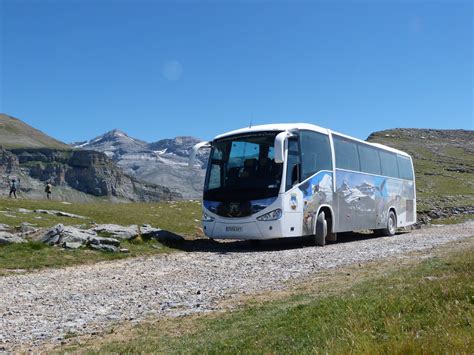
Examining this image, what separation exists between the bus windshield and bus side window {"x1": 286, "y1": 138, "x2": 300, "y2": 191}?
0.46m

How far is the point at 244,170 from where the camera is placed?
19.2 meters

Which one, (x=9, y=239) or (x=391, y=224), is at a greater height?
(x=391, y=224)

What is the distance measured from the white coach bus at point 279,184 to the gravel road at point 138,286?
163 cm

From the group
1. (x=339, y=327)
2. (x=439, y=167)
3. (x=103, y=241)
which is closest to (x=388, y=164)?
(x=103, y=241)

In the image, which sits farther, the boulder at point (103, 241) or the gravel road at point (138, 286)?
the boulder at point (103, 241)

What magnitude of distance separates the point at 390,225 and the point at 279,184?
12776 millimetres

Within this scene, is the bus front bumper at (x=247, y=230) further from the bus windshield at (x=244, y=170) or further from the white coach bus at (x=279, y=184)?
the bus windshield at (x=244, y=170)

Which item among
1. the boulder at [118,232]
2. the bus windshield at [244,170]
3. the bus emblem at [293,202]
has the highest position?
the bus windshield at [244,170]

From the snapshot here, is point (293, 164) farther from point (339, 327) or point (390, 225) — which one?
point (339, 327)

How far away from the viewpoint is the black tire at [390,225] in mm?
27925

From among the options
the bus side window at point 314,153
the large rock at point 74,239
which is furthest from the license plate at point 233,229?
the large rock at point 74,239

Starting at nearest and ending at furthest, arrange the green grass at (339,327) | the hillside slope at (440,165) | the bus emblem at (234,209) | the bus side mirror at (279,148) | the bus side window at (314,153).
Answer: the green grass at (339,327), the bus side mirror at (279,148), the bus emblem at (234,209), the bus side window at (314,153), the hillside slope at (440,165)

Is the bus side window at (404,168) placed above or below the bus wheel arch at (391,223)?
above

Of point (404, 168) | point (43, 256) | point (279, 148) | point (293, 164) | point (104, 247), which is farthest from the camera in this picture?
point (404, 168)
